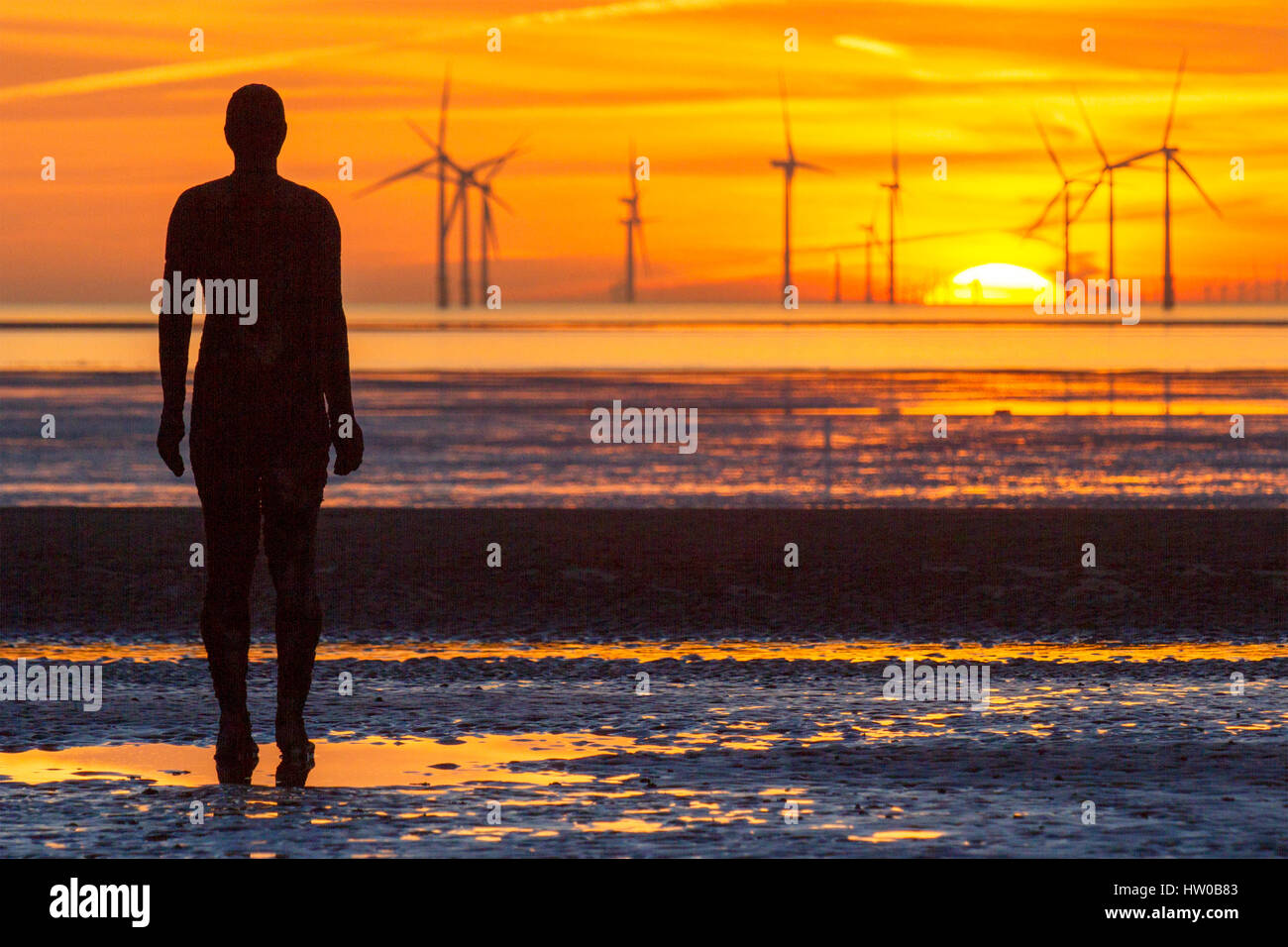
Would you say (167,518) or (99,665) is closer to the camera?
(99,665)

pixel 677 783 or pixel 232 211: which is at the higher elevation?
pixel 232 211

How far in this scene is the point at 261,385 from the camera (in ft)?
27.9

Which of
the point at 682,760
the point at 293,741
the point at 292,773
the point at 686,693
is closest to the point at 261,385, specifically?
the point at 293,741

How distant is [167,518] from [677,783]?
11.0m

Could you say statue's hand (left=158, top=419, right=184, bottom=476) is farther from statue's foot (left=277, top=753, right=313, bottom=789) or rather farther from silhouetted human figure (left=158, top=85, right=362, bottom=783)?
statue's foot (left=277, top=753, right=313, bottom=789)

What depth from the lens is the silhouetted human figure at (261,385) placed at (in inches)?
335

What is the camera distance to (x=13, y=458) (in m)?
32.9

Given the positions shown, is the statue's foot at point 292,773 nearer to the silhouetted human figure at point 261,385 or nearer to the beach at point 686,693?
the silhouetted human figure at point 261,385

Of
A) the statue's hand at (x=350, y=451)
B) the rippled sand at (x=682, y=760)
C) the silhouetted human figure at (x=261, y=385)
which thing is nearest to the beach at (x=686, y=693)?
the rippled sand at (x=682, y=760)

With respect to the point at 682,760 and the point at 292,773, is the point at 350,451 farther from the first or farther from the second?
the point at 682,760
